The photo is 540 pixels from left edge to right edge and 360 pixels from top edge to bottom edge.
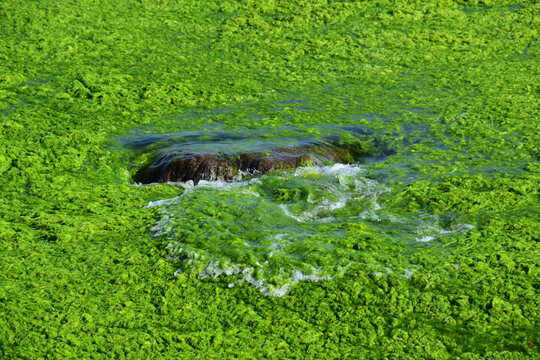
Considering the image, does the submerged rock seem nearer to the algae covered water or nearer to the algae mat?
the algae covered water

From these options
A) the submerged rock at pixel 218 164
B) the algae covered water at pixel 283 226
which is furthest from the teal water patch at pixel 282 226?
the submerged rock at pixel 218 164

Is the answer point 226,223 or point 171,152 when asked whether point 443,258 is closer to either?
point 226,223

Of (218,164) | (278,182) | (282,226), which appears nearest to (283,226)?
(282,226)

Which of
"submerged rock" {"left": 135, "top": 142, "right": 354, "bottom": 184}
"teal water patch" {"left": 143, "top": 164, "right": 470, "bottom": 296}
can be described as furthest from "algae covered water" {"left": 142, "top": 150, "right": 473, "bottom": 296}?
"submerged rock" {"left": 135, "top": 142, "right": 354, "bottom": 184}

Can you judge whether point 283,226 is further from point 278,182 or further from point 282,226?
point 278,182

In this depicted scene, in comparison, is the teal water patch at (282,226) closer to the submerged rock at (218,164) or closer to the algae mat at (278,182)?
the algae mat at (278,182)

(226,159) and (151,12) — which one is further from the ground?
(151,12)

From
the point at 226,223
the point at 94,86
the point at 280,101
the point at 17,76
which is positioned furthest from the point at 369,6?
the point at 226,223

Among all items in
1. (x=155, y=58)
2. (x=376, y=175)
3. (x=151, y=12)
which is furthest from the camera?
(x=151, y=12)
